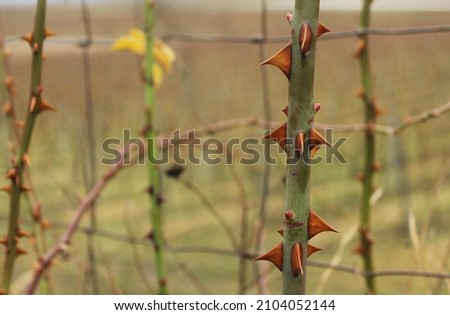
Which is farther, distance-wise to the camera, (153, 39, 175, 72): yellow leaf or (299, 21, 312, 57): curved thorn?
(153, 39, 175, 72): yellow leaf

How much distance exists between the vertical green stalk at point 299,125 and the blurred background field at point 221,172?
58cm

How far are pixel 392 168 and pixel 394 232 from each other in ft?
1.49

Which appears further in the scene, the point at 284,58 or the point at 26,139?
the point at 26,139

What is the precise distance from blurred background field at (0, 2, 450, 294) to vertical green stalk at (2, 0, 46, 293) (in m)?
0.42

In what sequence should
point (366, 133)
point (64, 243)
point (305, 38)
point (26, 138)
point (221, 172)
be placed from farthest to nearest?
point (221, 172) < point (366, 133) < point (64, 243) < point (26, 138) < point (305, 38)

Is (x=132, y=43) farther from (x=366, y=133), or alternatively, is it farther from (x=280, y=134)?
(x=280, y=134)

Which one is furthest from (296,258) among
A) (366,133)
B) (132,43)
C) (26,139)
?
(132,43)

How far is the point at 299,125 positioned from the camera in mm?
400

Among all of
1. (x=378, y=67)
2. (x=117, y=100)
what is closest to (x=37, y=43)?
(x=117, y=100)

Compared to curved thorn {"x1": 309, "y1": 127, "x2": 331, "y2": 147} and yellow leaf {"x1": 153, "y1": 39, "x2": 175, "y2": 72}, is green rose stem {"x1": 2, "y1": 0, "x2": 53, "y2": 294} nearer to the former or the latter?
curved thorn {"x1": 309, "y1": 127, "x2": 331, "y2": 147}

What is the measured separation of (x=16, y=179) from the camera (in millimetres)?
535

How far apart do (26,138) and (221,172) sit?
7.51ft

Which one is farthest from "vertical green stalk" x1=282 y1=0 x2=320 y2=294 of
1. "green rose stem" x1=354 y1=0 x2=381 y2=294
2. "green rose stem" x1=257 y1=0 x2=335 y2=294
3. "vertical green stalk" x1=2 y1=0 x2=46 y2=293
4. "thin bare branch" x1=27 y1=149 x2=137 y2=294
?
"green rose stem" x1=354 y1=0 x2=381 y2=294

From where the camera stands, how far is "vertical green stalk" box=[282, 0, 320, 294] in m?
0.39
